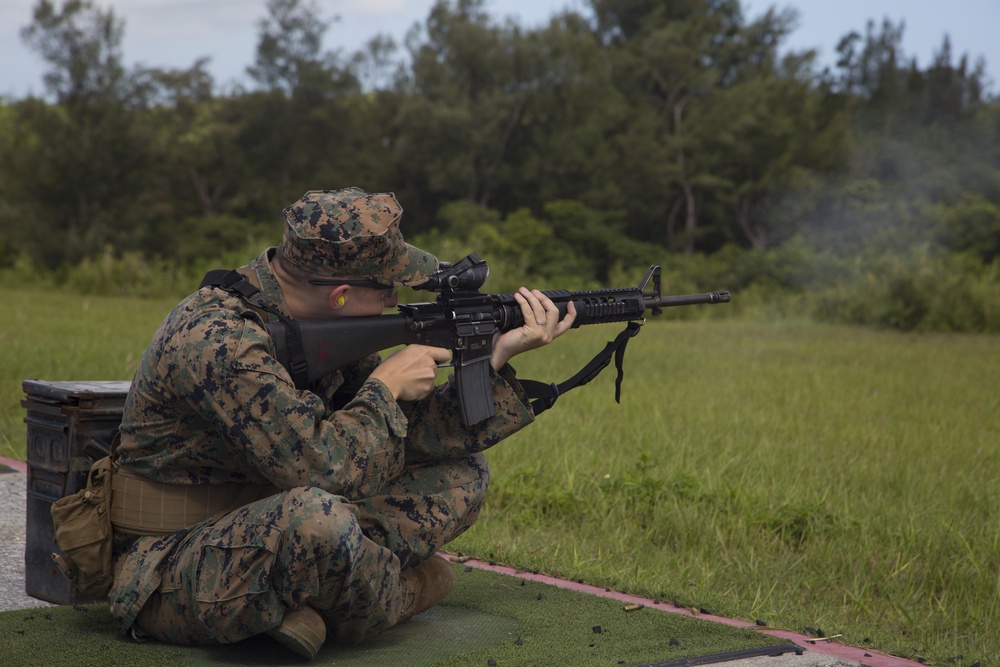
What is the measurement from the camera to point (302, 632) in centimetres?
284

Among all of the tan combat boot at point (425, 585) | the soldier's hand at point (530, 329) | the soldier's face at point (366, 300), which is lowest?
the tan combat boot at point (425, 585)

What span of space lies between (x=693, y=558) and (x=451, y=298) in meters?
2.13

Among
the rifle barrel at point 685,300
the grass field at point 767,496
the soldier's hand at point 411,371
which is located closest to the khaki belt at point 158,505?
the soldier's hand at point 411,371

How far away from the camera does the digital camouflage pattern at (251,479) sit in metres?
2.70

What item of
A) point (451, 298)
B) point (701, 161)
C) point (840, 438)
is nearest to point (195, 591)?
point (451, 298)

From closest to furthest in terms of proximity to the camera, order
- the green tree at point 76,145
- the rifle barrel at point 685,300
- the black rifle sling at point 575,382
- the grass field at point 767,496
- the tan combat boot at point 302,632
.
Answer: the tan combat boot at point 302,632, the black rifle sling at point 575,382, the rifle barrel at point 685,300, the grass field at point 767,496, the green tree at point 76,145

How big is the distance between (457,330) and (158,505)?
1.01 meters

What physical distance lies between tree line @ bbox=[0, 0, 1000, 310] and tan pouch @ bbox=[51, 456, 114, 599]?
82.9ft

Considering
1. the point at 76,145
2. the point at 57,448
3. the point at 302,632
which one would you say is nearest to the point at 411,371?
the point at 302,632

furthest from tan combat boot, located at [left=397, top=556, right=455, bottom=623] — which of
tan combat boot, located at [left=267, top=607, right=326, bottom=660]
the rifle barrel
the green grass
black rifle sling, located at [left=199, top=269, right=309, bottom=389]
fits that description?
the rifle barrel

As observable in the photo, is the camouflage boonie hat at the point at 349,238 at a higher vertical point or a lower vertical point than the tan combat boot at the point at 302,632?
higher

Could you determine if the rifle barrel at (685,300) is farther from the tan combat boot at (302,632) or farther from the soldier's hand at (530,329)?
the tan combat boot at (302,632)

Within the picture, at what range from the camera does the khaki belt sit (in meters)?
2.96

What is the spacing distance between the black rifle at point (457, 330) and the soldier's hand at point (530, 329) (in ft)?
0.11
